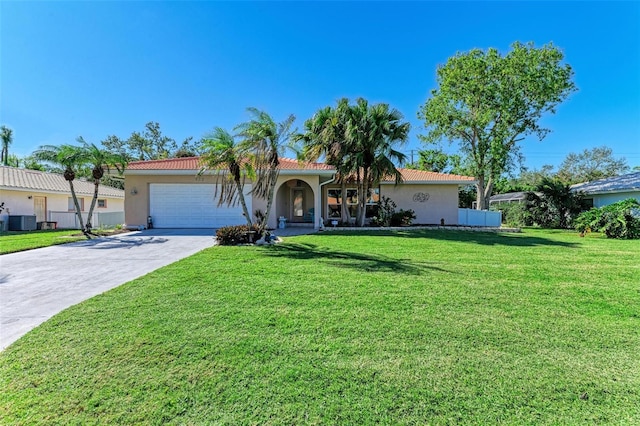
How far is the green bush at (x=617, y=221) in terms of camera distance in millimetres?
13938

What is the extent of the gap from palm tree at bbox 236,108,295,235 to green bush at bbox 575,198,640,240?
608 inches

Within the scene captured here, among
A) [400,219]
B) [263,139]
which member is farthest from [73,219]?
[400,219]

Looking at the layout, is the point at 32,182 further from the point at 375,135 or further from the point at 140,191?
the point at 375,135

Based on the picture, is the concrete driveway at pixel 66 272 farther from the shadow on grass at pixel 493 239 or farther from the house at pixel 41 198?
the house at pixel 41 198

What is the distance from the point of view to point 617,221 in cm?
1411

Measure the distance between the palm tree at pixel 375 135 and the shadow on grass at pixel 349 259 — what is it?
713cm

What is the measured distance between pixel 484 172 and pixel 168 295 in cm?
2417

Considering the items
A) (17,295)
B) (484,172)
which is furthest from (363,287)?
(484,172)

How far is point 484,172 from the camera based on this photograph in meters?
23.4

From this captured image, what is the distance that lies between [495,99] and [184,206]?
75.5 feet

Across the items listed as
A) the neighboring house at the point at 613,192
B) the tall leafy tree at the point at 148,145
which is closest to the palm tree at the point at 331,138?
the neighboring house at the point at 613,192

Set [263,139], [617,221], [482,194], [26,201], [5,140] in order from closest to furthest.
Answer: [263,139] → [617,221] → [26,201] → [482,194] → [5,140]

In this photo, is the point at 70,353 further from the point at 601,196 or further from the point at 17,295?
the point at 601,196

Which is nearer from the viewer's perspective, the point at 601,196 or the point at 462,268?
the point at 462,268
